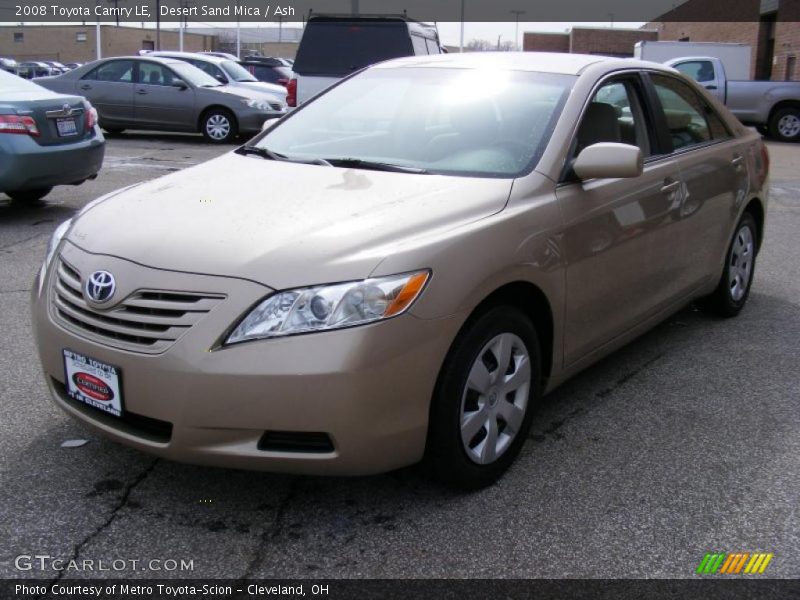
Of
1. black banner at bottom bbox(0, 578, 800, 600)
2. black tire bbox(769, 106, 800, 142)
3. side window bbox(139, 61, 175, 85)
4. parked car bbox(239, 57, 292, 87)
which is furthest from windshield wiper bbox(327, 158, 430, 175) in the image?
parked car bbox(239, 57, 292, 87)

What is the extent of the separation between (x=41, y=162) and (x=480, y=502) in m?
6.22

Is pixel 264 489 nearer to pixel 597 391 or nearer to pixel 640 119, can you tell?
pixel 597 391

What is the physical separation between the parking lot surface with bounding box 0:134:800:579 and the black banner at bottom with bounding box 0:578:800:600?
0.05 metres

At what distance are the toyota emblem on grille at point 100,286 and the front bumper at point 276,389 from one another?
0.04m

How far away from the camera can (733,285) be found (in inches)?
218

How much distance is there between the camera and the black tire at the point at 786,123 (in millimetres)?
19188

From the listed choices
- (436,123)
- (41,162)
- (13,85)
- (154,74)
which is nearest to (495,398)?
(436,123)

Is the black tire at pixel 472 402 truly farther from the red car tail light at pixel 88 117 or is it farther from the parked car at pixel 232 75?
the parked car at pixel 232 75

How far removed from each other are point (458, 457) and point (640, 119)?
2.28 metres

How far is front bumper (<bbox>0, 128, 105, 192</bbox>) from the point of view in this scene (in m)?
7.74

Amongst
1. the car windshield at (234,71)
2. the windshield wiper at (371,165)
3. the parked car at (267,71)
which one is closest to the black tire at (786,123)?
the car windshield at (234,71)

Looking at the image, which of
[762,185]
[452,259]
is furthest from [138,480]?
[762,185]

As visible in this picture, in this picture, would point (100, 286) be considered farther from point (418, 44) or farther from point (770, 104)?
point (770, 104)

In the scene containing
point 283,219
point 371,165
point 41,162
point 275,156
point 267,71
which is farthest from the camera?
point 267,71
